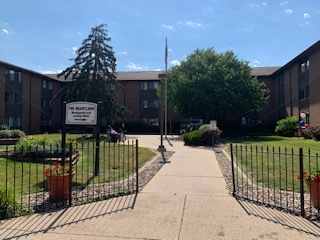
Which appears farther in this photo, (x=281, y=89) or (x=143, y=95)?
(x=143, y=95)

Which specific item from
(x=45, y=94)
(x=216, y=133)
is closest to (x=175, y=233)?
(x=216, y=133)

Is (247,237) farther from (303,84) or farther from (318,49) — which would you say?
(303,84)

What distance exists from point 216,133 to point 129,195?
1552 centimetres

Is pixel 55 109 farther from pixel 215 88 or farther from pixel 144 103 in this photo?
pixel 215 88

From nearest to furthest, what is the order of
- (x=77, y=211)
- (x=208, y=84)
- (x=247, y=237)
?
(x=247, y=237) < (x=77, y=211) < (x=208, y=84)

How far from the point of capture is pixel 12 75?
115ft

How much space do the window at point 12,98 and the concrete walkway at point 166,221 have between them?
33.4m

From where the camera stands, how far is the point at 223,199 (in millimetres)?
6512

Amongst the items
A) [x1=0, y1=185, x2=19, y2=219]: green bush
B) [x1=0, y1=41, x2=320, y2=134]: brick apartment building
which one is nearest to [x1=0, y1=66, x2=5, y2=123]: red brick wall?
[x1=0, y1=41, x2=320, y2=134]: brick apartment building

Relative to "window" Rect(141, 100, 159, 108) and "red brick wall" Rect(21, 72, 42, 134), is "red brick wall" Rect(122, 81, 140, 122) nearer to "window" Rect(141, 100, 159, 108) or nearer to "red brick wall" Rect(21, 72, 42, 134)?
"window" Rect(141, 100, 159, 108)

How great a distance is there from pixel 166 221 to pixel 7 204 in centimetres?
300

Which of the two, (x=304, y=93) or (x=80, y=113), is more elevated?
(x=304, y=93)

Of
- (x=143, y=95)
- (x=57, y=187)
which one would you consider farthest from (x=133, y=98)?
(x=57, y=187)

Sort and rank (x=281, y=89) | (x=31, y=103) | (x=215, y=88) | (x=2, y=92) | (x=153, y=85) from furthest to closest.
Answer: (x=153, y=85) → (x=281, y=89) → (x=31, y=103) → (x=2, y=92) → (x=215, y=88)
